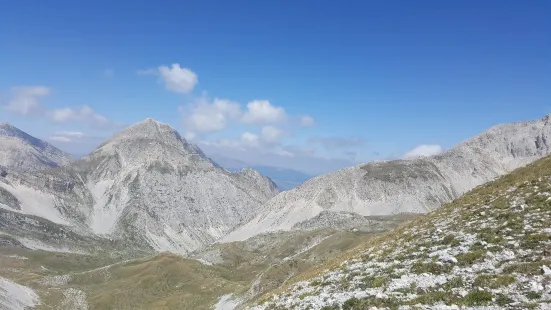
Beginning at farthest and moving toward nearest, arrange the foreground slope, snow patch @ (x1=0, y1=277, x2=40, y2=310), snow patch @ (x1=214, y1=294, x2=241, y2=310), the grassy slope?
the grassy slope < snow patch @ (x1=0, y1=277, x2=40, y2=310) < snow patch @ (x1=214, y1=294, x2=241, y2=310) < the foreground slope

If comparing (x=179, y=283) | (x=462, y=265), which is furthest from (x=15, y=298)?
(x=462, y=265)

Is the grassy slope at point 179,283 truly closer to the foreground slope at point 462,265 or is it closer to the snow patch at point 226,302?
the snow patch at point 226,302

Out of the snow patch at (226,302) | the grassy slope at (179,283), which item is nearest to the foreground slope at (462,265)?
the grassy slope at (179,283)

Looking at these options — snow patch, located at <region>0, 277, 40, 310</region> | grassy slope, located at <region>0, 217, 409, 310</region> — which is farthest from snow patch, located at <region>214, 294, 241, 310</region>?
snow patch, located at <region>0, 277, 40, 310</region>

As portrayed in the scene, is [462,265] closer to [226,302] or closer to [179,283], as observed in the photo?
[226,302]

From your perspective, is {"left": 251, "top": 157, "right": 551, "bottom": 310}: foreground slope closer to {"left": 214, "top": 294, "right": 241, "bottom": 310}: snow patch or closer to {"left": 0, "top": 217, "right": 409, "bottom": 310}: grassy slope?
{"left": 0, "top": 217, "right": 409, "bottom": 310}: grassy slope

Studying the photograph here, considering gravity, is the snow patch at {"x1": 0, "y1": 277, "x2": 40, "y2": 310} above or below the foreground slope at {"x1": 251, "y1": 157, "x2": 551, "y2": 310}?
below

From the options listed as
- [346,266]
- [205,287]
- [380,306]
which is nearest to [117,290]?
[205,287]

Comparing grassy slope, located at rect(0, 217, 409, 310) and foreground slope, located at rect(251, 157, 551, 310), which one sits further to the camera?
grassy slope, located at rect(0, 217, 409, 310)

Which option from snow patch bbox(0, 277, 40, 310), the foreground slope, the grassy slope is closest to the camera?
the foreground slope
